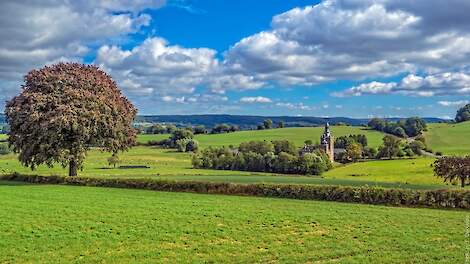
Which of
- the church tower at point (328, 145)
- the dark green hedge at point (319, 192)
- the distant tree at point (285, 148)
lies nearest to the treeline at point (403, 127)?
the church tower at point (328, 145)

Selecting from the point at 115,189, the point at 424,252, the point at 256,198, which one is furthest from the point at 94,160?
the point at 424,252

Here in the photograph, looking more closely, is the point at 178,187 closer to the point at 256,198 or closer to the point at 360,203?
the point at 256,198

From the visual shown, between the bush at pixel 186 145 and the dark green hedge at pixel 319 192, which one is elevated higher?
the bush at pixel 186 145

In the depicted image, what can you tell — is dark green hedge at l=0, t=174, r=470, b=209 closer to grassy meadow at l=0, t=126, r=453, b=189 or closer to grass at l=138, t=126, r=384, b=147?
grassy meadow at l=0, t=126, r=453, b=189

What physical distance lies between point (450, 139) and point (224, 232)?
145893 mm

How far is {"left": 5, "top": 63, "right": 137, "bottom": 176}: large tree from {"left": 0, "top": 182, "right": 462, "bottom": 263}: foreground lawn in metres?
13.1

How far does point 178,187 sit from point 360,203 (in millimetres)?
15080

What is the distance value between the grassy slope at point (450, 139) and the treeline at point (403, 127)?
3.82m

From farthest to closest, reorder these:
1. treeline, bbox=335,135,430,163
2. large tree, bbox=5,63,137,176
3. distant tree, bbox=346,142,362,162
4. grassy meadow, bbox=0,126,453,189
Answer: distant tree, bbox=346,142,362,162 < treeline, bbox=335,135,430,163 < grassy meadow, bbox=0,126,453,189 < large tree, bbox=5,63,137,176

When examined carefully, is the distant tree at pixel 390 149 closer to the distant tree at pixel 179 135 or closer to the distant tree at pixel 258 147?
A: the distant tree at pixel 258 147

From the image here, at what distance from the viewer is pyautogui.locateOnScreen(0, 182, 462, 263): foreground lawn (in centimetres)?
1698

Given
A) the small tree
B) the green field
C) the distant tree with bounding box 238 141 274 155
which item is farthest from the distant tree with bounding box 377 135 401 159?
the small tree

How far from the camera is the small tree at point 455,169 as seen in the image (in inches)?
2359

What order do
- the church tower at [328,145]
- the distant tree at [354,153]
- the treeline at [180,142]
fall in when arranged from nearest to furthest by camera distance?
the distant tree at [354,153]
the church tower at [328,145]
the treeline at [180,142]
